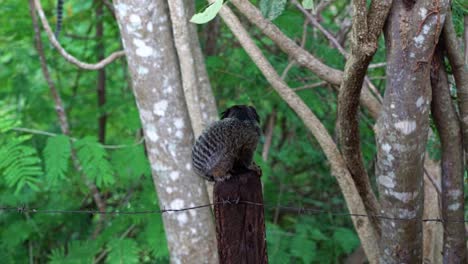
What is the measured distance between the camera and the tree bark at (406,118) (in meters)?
2.26

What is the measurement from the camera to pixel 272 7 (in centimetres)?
220

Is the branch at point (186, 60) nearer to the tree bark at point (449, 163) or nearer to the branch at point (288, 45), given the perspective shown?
the branch at point (288, 45)

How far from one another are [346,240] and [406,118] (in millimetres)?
2495

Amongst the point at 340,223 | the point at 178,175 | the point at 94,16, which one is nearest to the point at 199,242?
the point at 178,175

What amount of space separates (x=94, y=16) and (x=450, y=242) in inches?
162

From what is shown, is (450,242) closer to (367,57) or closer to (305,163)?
(367,57)

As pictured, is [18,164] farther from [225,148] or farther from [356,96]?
[356,96]

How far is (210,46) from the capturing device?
512 centimetres

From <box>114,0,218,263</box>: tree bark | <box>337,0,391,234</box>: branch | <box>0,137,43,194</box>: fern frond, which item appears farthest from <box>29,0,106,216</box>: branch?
<box>337,0,391,234</box>: branch

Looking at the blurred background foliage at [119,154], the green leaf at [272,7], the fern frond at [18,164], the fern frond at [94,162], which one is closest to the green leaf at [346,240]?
the blurred background foliage at [119,154]

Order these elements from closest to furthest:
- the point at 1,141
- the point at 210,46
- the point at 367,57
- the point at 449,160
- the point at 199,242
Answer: the point at 367,57 → the point at 449,160 → the point at 199,242 → the point at 1,141 → the point at 210,46

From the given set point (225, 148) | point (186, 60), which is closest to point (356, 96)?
point (225, 148)

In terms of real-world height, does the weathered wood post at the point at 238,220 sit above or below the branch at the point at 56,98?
below

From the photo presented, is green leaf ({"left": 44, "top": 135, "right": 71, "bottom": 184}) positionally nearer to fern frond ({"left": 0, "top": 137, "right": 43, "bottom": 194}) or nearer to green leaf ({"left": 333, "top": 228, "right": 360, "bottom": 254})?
fern frond ({"left": 0, "top": 137, "right": 43, "bottom": 194})
